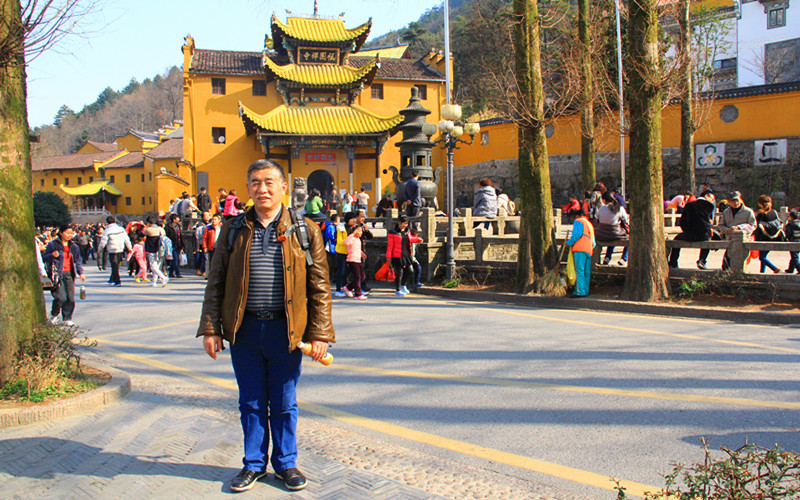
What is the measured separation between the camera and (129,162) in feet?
185

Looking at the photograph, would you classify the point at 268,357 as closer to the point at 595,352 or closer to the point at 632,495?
the point at 632,495

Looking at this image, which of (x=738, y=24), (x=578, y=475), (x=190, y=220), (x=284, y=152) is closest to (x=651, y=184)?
(x=578, y=475)

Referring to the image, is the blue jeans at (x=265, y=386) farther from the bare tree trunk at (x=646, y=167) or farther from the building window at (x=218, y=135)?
the building window at (x=218, y=135)

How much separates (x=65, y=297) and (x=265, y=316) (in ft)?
24.3

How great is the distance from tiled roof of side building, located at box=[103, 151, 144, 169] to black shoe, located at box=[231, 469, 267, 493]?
57.3m

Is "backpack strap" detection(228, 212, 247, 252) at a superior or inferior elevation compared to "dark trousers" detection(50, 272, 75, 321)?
superior

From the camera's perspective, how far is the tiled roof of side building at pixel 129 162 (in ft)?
182

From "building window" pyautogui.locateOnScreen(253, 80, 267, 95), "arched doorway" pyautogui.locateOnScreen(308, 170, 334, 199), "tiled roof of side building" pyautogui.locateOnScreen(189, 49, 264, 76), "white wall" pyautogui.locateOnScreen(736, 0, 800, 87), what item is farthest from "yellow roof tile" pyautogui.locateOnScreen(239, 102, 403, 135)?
"white wall" pyautogui.locateOnScreen(736, 0, 800, 87)

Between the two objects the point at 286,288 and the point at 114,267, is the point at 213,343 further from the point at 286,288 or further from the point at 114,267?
the point at 114,267

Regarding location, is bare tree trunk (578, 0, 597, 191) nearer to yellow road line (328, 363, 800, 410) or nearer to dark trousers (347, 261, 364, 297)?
dark trousers (347, 261, 364, 297)

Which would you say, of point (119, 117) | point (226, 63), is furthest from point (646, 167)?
point (119, 117)

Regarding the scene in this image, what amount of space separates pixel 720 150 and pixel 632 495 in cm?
2566

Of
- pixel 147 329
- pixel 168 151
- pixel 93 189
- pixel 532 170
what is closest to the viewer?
pixel 147 329

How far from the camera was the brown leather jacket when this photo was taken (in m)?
3.38
